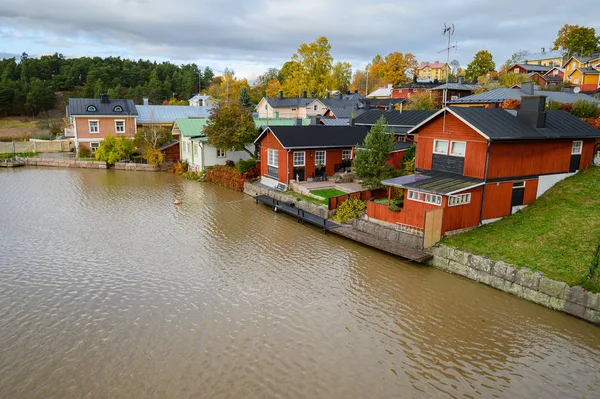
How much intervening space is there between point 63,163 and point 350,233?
37.3m

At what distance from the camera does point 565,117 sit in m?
22.8

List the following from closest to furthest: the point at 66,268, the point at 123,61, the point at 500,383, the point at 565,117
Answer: the point at 500,383, the point at 66,268, the point at 565,117, the point at 123,61

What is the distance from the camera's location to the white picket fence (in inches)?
1967

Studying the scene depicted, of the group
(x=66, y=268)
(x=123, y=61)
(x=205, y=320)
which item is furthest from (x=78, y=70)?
(x=205, y=320)

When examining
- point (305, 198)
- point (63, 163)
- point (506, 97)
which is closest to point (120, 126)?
point (63, 163)

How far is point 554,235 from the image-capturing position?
16.7 metres

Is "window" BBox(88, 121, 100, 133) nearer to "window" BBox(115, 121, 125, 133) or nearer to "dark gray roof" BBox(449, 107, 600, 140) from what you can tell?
"window" BBox(115, 121, 125, 133)

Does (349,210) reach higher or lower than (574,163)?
lower

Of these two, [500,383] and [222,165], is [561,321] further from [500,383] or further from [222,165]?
[222,165]

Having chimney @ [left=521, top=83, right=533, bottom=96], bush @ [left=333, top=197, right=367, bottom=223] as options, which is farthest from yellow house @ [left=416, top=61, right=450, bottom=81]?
bush @ [left=333, top=197, right=367, bottom=223]

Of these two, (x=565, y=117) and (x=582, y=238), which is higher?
(x=565, y=117)

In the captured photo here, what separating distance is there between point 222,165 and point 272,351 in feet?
91.8

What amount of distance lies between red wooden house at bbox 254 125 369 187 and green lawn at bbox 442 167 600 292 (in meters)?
13.8

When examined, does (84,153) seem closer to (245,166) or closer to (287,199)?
(245,166)
